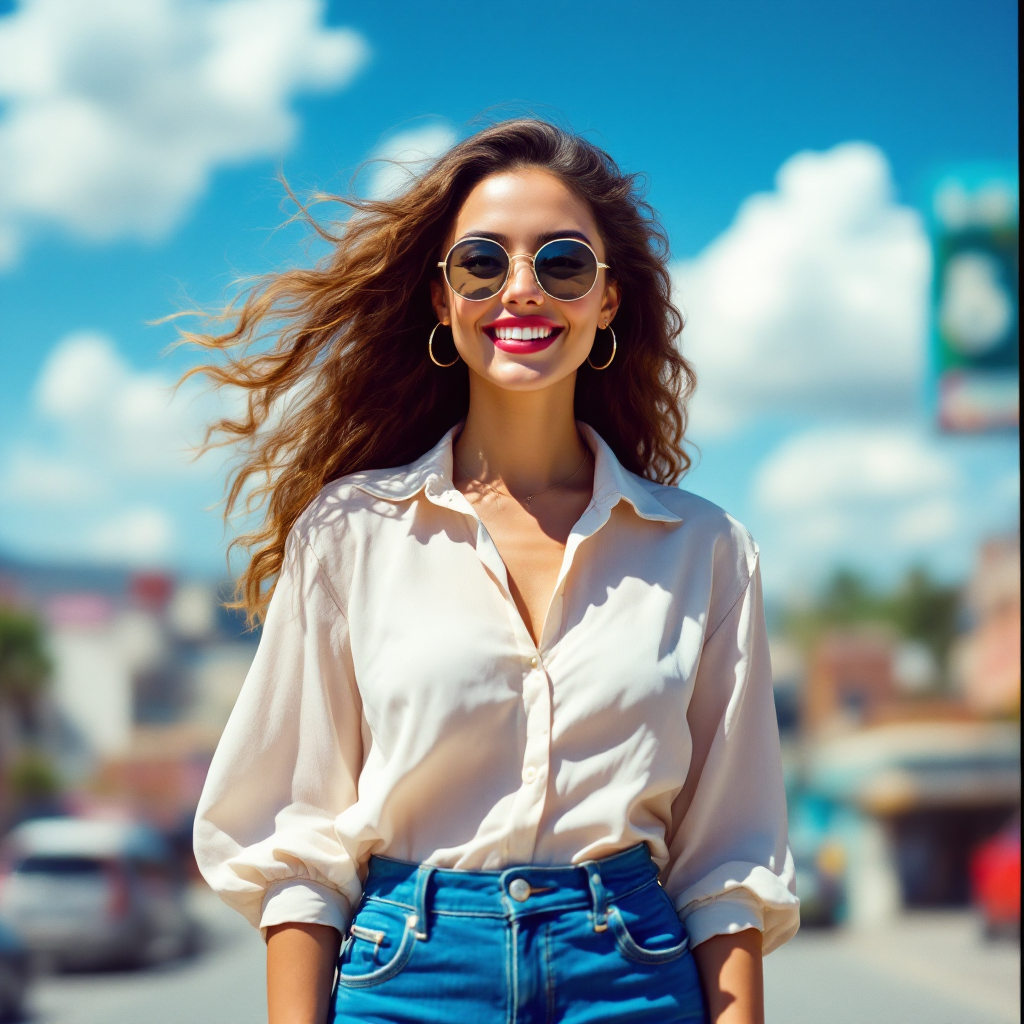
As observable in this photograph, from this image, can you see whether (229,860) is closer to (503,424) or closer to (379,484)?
(379,484)

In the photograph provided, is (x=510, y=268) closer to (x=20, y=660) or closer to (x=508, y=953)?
(x=508, y=953)

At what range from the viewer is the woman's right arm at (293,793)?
5.14 feet

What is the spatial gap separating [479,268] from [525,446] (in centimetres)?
28

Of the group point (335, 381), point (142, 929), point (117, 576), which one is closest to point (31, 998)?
point (142, 929)

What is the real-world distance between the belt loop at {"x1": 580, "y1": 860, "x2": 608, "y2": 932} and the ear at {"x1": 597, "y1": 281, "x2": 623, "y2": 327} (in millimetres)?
860

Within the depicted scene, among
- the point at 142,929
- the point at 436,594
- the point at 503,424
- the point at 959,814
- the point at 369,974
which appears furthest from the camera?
the point at 959,814

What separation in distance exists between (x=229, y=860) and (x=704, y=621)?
71 centimetres

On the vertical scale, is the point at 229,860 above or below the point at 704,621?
below

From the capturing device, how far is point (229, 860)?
1.61 metres

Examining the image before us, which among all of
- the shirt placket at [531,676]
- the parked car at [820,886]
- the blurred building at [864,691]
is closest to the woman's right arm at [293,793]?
the shirt placket at [531,676]

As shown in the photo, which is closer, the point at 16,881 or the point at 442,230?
the point at 442,230

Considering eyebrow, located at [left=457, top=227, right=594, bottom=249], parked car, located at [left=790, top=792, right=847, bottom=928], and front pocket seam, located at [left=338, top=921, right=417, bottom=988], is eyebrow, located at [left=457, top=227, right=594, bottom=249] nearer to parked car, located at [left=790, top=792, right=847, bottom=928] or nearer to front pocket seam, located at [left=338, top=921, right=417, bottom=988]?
front pocket seam, located at [left=338, top=921, right=417, bottom=988]

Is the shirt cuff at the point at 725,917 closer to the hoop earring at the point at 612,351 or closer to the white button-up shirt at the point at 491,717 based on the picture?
the white button-up shirt at the point at 491,717

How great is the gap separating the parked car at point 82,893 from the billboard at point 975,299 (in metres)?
9.30
